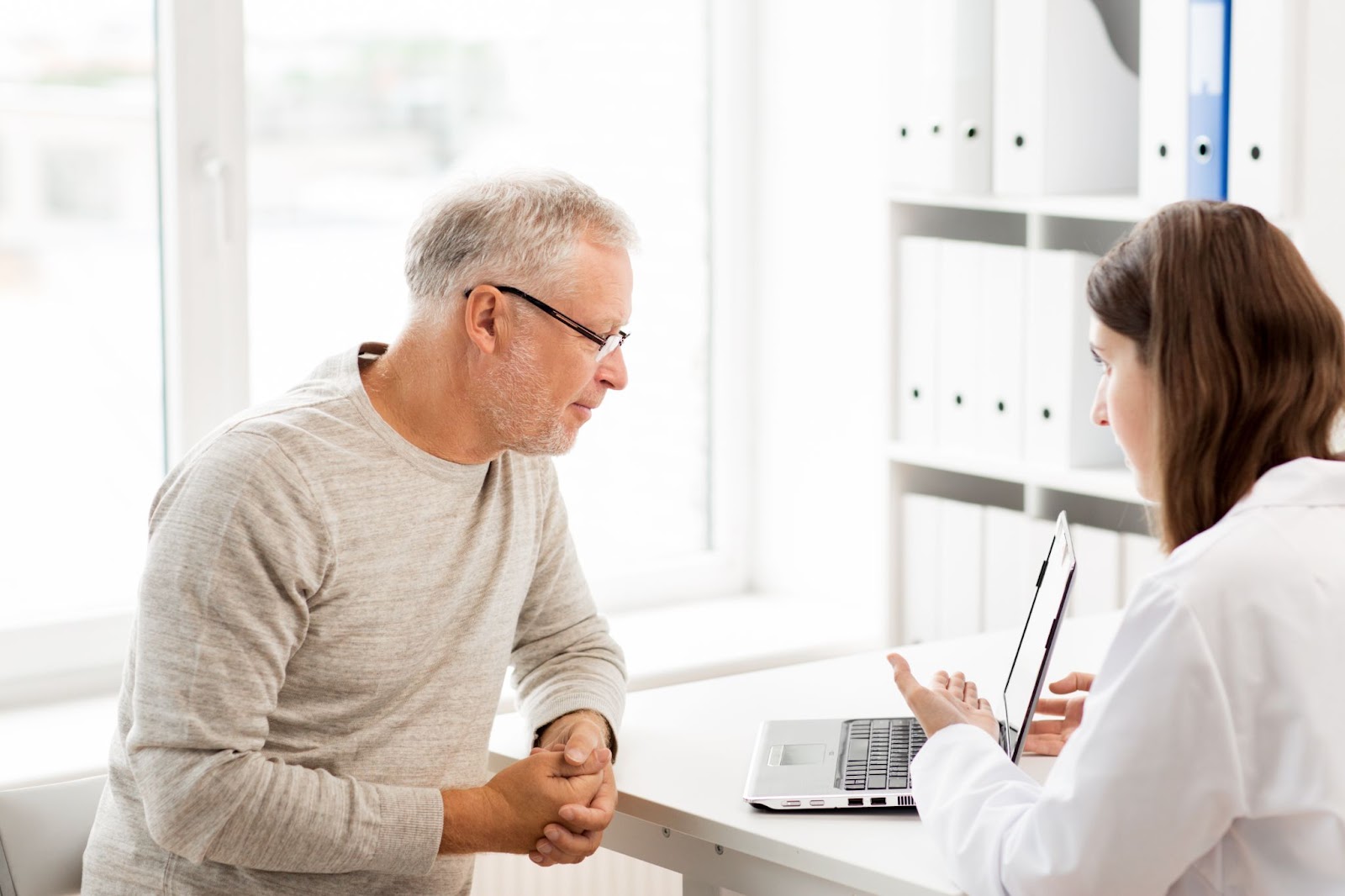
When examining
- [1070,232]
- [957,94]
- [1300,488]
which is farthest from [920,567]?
[1300,488]

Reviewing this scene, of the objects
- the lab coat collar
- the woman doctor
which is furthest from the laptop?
the lab coat collar

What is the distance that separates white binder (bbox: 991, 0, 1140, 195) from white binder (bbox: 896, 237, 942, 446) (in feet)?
0.66

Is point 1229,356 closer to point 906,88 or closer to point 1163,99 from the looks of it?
point 1163,99

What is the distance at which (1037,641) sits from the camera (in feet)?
5.39

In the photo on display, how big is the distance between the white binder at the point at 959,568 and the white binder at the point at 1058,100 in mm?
552

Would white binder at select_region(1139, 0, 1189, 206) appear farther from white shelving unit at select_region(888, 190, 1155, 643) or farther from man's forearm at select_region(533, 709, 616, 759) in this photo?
man's forearm at select_region(533, 709, 616, 759)

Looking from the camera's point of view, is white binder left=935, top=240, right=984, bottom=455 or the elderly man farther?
white binder left=935, top=240, right=984, bottom=455

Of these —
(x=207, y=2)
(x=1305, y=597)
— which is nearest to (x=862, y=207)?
(x=207, y=2)

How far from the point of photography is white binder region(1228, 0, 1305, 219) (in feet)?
7.09

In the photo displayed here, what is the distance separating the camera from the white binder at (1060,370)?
2.52 meters

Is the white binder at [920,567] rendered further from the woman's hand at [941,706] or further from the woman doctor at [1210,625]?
the woman doctor at [1210,625]

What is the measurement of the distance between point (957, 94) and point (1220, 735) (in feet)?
5.03

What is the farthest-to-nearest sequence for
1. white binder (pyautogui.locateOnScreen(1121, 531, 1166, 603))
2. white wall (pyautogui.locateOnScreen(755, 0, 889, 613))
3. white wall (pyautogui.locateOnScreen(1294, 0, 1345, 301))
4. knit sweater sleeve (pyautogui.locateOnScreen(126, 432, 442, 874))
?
white wall (pyautogui.locateOnScreen(755, 0, 889, 613)) → white binder (pyautogui.locateOnScreen(1121, 531, 1166, 603)) → white wall (pyautogui.locateOnScreen(1294, 0, 1345, 301)) → knit sweater sleeve (pyautogui.locateOnScreen(126, 432, 442, 874))

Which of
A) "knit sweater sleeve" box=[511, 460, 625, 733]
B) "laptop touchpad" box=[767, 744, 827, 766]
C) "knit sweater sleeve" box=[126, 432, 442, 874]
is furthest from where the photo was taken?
"knit sweater sleeve" box=[511, 460, 625, 733]
